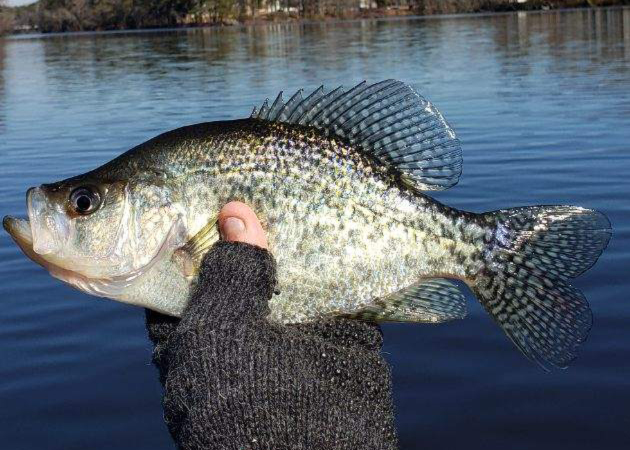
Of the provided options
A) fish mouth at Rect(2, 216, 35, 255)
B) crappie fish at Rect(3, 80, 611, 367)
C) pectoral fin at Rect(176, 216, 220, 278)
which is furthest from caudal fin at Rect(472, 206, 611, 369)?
fish mouth at Rect(2, 216, 35, 255)

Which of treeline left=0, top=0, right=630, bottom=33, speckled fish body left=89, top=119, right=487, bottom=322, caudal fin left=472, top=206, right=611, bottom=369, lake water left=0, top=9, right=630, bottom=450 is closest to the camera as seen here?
speckled fish body left=89, top=119, right=487, bottom=322

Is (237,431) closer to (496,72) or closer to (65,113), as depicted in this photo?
(65,113)

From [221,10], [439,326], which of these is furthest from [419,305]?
[221,10]

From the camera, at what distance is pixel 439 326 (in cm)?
857

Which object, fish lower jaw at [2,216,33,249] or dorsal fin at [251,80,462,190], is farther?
dorsal fin at [251,80,462,190]

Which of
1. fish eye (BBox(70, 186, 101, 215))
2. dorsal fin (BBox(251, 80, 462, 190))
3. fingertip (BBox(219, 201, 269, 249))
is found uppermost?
dorsal fin (BBox(251, 80, 462, 190))

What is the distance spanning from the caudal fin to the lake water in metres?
3.36

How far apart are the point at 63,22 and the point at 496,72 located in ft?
420

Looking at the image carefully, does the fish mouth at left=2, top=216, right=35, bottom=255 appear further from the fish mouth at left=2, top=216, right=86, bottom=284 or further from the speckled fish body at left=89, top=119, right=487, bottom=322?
the speckled fish body at left=89, top=119, right=487, bottom=322

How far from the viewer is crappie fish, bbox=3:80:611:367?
315 cm

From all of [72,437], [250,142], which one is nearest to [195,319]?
[250,142]

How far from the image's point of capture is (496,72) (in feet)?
101

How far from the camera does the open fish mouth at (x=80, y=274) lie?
3.17 meters

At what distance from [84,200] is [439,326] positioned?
574 centimetres
